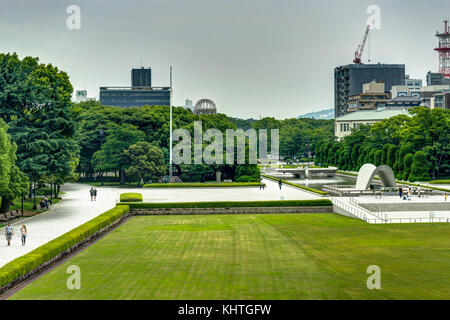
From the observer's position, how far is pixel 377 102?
7702 inches

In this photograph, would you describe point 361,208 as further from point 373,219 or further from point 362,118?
point 362,118

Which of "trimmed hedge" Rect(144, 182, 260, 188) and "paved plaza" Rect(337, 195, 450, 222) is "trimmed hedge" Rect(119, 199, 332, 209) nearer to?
"paved plaza" Rect(337, 195, 450, 222)

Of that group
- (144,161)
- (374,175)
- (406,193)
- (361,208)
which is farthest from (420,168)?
(144,161)

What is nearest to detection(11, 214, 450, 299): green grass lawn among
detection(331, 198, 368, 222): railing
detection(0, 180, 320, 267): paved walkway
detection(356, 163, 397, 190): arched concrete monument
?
detection(331, 198, 368, 222): railing

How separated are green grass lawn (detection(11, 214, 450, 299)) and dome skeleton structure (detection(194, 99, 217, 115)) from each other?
99.0 m

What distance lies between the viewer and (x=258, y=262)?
29.3m

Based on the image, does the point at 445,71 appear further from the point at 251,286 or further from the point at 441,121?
the point at 251,286

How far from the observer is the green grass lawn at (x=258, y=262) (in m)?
23.5

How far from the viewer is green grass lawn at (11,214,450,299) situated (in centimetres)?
2355

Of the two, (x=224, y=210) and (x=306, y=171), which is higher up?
(x=306, y=171)

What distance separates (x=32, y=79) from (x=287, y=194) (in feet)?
94.2

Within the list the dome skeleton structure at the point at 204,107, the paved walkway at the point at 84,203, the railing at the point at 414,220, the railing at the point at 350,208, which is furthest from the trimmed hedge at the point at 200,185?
the dome skeleton structure at the point at 204,107

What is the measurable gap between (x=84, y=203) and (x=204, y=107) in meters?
91.8

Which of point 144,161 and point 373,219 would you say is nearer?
point 373,219
